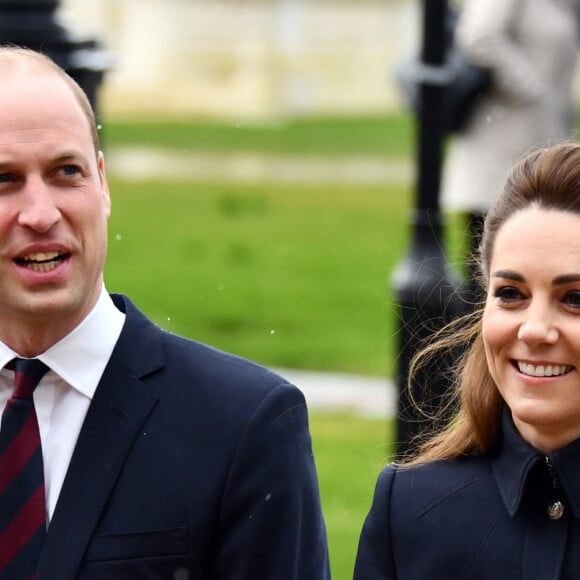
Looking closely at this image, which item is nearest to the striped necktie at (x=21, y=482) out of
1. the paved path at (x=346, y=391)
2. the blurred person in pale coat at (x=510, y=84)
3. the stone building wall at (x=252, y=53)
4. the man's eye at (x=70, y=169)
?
the man's eye at (x=70, y=169)

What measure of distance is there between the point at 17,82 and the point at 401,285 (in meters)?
3.16

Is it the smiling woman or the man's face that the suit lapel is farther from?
the smiling woman

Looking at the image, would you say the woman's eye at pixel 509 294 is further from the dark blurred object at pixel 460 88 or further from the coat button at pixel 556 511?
the dark blurred object at pixel 460 88

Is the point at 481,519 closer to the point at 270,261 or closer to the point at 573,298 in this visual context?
the point at 573,298

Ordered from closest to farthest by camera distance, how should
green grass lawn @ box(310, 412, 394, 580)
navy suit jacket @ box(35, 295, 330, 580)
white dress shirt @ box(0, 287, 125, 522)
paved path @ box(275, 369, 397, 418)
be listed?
navy suit jacket @ box(35, 295, 330, 580) → white dress shirt @ box(0, 287, 125, 522) → green grass lawn @ box(310, 412, 394, 580) → paved path @ box(275, 369, 397, 418)

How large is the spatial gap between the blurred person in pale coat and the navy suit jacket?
4529 millimetres

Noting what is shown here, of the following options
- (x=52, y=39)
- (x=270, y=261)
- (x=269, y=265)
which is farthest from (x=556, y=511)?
(x=270, y=261)

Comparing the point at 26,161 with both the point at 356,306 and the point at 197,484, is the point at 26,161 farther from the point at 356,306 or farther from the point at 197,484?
the point at 356,306

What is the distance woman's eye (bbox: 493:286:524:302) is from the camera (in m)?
3.32

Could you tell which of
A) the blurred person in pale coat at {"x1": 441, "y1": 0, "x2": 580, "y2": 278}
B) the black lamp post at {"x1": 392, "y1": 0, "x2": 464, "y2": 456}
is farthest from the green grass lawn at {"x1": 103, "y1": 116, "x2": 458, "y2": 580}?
the blurred person in pale coat at {"x1": 441, "y1": 0, "x2": 580, "y2": 278}

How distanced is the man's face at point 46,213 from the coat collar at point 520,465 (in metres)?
0.85

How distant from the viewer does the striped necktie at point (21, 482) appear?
3.36 m

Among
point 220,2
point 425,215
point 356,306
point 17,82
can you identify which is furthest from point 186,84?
point 17,82

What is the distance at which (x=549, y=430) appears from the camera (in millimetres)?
3305
